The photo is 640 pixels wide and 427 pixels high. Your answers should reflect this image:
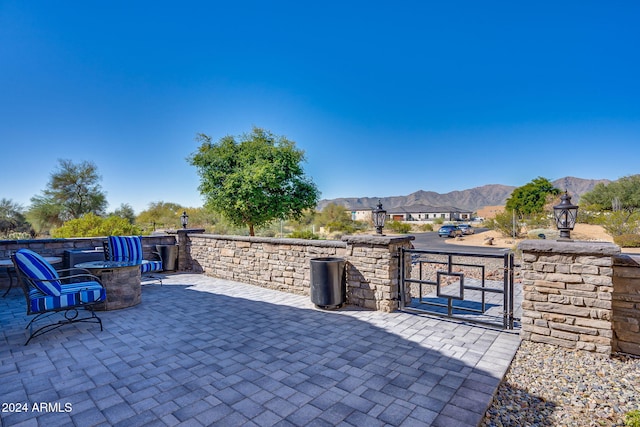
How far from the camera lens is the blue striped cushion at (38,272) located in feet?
11.3

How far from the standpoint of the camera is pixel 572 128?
58.1ft

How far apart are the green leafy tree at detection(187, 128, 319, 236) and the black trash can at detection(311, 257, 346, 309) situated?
9641 millimetres

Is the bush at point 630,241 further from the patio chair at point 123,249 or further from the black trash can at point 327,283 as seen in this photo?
the patio chair at point 123,249

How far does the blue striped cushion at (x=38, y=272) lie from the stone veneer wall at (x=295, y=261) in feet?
11.4

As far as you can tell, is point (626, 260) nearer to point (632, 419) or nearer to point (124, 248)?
point (632, 419)

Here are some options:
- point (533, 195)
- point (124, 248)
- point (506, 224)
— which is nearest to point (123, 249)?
point (124, 248)

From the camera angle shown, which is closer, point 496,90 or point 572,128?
point 496,90

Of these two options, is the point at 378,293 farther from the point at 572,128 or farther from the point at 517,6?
the point at 572,128

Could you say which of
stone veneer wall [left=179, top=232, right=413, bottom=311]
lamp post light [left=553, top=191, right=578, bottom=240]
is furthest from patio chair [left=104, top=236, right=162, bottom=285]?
lamp post light [left=553, top=191, right=578, bottom=240]

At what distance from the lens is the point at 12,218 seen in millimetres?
23312

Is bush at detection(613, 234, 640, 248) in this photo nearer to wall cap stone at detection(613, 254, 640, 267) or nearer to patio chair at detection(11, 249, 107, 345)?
wall cap stone at detection(613, 254, 640, 267)

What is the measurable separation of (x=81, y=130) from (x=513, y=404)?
18370mm

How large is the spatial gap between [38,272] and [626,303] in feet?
22.3

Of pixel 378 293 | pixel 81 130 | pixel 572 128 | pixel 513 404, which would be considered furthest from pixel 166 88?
pixel 572 128
